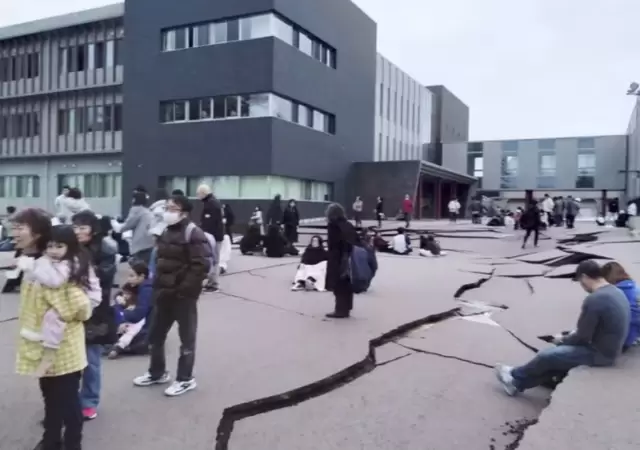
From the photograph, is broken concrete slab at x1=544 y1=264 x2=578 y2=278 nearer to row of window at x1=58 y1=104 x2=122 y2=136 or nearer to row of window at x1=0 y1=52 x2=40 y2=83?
row of window at x1=58 y1=104 x2=122 y2=136

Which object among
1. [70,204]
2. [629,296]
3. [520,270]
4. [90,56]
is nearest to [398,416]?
[629,296]

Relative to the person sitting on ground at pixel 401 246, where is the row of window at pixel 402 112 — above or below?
above

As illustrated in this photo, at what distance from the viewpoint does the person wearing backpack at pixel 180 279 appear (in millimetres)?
4520

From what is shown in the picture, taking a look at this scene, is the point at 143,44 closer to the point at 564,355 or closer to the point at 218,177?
the point at 218,177

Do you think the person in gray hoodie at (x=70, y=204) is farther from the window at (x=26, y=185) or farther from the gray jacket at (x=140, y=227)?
the window at (x=26, y=185)

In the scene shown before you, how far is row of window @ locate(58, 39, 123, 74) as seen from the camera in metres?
35.9

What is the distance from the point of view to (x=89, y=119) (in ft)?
122

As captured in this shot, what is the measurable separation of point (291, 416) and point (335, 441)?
57 cm

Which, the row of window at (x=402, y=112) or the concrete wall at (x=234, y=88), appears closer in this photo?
the concrete wall at (x=234, y=88)

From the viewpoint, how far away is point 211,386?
4820 millimetres

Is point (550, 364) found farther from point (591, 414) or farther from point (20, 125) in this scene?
point (20, 125)

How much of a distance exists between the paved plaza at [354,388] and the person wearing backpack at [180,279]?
1.14 feet

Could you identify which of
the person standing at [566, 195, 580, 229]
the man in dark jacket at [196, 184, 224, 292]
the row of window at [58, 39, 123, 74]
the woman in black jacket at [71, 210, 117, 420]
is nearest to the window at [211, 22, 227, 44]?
the row of window at [58, 39, 123, 74]

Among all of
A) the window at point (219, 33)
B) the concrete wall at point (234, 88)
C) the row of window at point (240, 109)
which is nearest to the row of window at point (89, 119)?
the concrete wall at point (234, 88)
